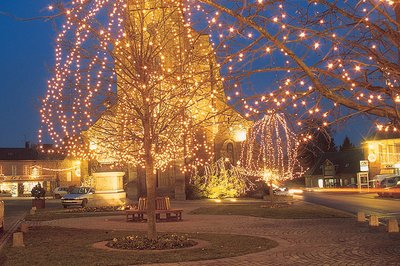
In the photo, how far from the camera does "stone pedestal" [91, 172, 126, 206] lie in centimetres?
3185

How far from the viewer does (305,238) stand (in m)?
15.8

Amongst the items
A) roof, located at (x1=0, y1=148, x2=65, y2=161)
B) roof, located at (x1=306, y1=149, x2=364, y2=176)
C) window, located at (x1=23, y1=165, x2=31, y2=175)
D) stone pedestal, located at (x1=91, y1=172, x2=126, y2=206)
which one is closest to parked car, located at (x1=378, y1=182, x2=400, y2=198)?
stone pedestal, located at (x1=91, y1=172, x2=126, y2=206)

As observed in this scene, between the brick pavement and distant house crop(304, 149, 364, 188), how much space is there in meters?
66.8

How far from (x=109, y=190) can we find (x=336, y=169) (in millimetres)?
64392

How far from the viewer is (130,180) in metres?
46.7

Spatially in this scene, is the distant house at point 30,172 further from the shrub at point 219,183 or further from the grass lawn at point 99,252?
A: the grass lawn at point 99,252

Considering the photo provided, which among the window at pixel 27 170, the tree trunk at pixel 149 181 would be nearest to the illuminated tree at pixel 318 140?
the tree trunk at pixel 149 181

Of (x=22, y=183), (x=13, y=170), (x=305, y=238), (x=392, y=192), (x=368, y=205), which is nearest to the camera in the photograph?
(x=305, y=238)

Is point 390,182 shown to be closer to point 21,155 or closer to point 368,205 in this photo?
point 368,205

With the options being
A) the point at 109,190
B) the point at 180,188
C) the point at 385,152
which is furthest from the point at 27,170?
the point at 109,190

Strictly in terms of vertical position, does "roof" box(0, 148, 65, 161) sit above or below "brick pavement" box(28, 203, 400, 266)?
above

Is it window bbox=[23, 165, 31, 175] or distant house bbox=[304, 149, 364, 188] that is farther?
window bbox=[23, 165, 31, 175]

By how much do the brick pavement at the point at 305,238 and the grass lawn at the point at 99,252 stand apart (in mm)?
667

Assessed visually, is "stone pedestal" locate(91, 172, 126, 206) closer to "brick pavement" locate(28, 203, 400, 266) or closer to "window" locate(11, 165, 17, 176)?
"brick pavement" locate(28, 203, 400, 266)
